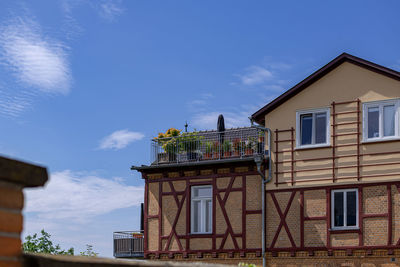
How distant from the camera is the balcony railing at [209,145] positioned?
88.2 ft

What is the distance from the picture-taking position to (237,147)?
27078mm

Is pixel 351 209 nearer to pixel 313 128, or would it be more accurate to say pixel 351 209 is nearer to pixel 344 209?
pixel 344 209

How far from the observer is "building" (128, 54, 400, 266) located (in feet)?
78.1

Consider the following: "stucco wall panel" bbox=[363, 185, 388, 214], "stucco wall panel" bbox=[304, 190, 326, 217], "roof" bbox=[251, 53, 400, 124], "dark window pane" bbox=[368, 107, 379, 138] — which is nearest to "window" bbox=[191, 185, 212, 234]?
"roof" bbox=[251, 53, 400, 124]

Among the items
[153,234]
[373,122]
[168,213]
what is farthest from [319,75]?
[153,234]

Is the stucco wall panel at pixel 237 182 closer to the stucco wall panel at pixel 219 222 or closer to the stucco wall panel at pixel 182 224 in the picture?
the stucco wall panel at pixel 219 222

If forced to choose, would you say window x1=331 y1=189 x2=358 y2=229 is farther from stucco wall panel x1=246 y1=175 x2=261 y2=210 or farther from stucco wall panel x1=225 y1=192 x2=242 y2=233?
stucco wall panel x1=225 y1=192 x2=242 y2=233

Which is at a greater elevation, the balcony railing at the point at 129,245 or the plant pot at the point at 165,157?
the plant pot at the point at 165,157

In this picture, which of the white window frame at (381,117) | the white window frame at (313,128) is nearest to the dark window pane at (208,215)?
the white window frame at (313,128)

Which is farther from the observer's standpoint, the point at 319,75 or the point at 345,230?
the point at 319,75

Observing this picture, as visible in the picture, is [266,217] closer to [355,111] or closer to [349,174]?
[349,174]

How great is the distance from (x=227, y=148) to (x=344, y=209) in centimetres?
553

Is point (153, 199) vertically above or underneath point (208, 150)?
underneath

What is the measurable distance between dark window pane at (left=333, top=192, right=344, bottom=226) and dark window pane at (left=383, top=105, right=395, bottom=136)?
9.16 ft
